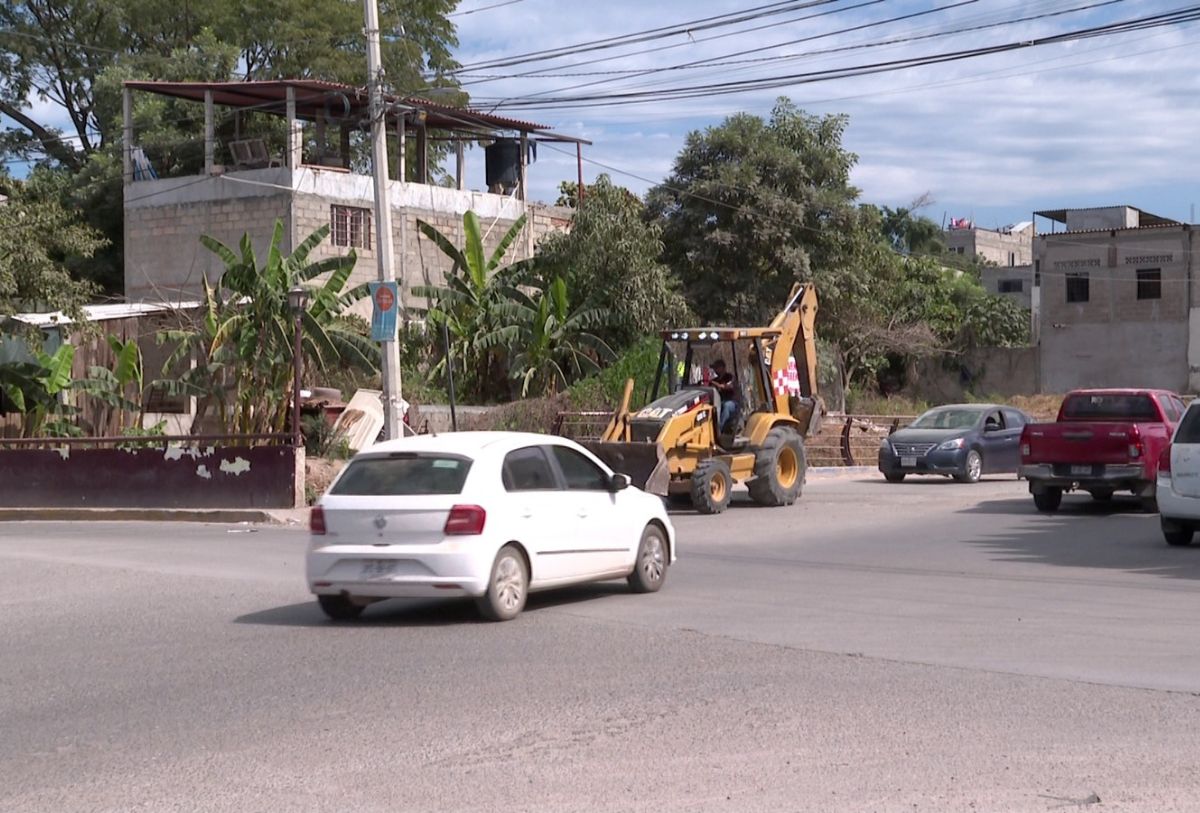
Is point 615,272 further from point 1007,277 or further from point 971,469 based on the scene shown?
point 1007,277

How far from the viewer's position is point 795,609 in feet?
41.9

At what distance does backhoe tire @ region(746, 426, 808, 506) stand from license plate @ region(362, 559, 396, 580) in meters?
12.6

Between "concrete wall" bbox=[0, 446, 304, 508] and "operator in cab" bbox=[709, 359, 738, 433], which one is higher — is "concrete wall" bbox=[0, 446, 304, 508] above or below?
below

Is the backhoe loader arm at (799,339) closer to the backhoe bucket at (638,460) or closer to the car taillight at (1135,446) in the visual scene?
the backhoe bucket at (638,460)

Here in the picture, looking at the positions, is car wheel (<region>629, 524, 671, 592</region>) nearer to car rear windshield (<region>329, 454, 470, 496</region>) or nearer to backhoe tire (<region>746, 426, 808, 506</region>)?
car rear windshield (<region>329, 454, 470, 496</region>)

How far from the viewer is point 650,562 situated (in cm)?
1386

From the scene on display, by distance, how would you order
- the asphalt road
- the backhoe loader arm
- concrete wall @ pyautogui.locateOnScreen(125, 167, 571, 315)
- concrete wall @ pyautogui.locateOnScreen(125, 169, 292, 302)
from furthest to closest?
1. concrete wall @ pyautogui.locateOnScreen(125, 169, 292, 302)
2. concrete wall @ pyautogui.locateOnScreen(125, 167, 571, 315)
3. the backhoe loader arm
4. the asphalt road

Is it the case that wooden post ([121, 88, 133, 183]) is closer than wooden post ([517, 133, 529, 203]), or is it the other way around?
wooden post ([121, 88, 133, 183])

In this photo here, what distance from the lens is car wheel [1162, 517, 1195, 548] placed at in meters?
17.2

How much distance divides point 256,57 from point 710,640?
171ft

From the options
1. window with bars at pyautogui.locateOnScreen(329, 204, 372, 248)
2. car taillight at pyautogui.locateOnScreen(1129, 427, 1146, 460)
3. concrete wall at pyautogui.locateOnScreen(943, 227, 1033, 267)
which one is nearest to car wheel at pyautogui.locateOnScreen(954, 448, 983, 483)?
car taillight at pyautogui.locateOnScreen(1129, 427, 1146, 460)

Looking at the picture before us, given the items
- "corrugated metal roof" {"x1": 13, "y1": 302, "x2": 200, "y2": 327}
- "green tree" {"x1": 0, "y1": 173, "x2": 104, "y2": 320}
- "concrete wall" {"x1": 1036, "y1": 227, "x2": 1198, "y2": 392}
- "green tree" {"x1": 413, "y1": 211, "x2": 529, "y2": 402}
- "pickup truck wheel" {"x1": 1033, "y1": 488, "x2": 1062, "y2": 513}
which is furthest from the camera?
"concrete wall" {"x1": 1036, "y1": 227, "x2": 1198, "y2": 392}

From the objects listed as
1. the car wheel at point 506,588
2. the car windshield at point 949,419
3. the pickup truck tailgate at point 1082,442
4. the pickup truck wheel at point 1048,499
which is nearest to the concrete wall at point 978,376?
the car windshield at point 949,419

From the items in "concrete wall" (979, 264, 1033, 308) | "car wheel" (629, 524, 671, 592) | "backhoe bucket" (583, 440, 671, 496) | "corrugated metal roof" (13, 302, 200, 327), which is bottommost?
"car wheel" (629, 524, 671, 592)
